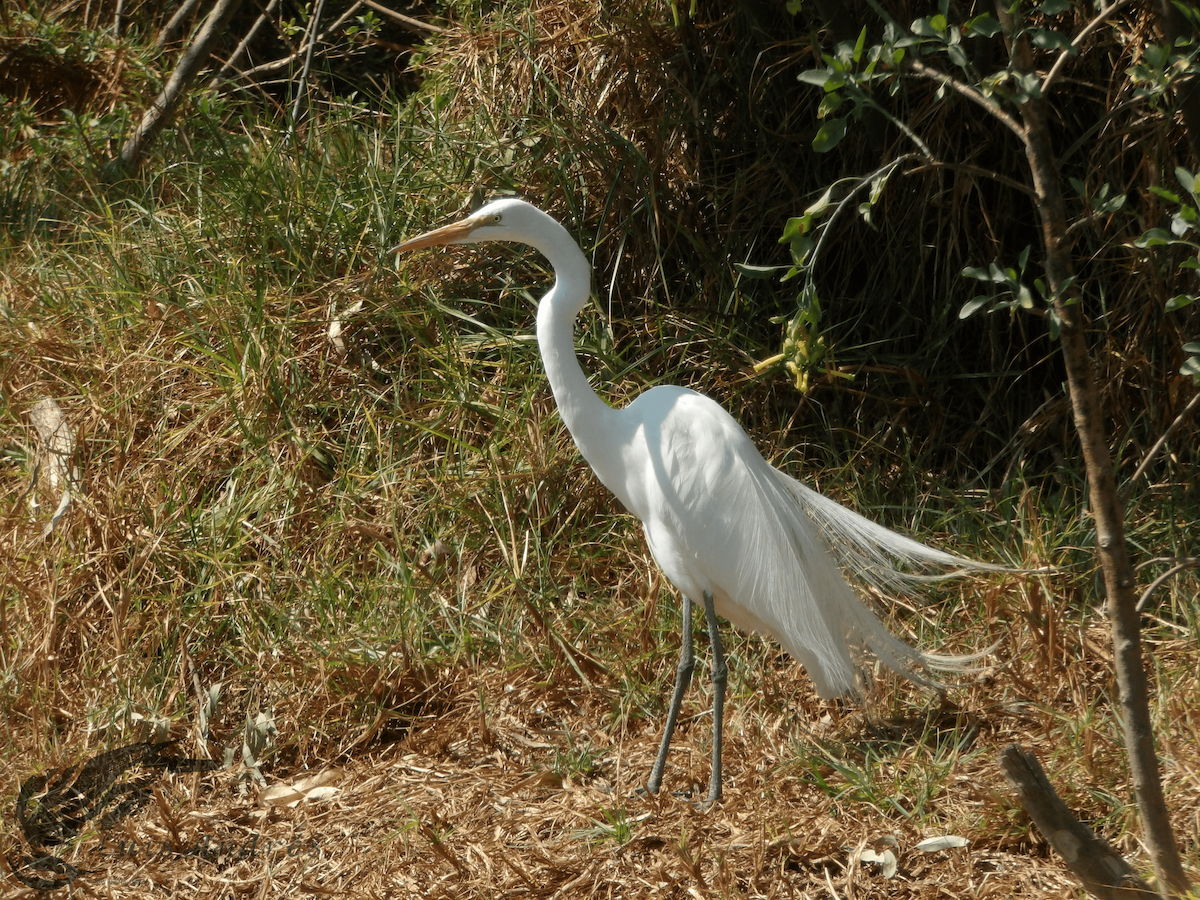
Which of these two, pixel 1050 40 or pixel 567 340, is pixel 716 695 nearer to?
pixel 567 340

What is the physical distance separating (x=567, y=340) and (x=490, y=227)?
33cm

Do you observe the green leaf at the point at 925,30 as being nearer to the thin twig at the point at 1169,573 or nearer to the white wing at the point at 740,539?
the thin twig at the point at 1169,573

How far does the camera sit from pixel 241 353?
139 inches

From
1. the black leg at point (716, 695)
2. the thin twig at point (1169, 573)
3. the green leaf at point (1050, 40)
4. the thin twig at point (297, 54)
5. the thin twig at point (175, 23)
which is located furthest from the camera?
the thin twig at point (175, 23)

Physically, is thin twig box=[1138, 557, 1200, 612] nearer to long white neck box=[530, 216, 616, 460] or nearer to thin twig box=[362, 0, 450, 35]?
long white neck box=[530, 216, 616, 460]

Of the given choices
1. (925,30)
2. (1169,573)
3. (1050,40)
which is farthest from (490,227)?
(1169,573)

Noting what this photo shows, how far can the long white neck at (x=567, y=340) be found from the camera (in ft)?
8.47

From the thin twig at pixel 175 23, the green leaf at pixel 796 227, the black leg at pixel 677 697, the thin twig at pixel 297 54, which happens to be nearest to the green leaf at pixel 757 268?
the green leaf at pixel 796 227

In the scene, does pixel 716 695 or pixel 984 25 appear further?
pixel 716 695

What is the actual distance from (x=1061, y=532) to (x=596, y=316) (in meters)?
1.57

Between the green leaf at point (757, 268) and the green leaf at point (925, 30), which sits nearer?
the green leaf at point (925, 30)

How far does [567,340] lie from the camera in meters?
2.61

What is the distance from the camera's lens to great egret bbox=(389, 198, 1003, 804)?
257 centimetres

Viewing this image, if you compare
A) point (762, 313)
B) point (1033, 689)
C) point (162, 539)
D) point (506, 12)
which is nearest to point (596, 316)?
point (762, 313)
